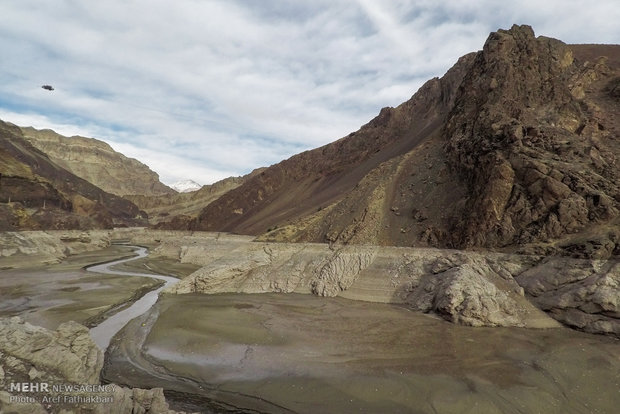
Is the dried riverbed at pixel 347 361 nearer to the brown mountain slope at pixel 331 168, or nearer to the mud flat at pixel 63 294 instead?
the mud flat at pixel 63 294

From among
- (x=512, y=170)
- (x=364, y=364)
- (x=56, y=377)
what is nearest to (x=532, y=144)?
(x=512, y=170)

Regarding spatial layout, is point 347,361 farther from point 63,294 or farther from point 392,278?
point 63,294

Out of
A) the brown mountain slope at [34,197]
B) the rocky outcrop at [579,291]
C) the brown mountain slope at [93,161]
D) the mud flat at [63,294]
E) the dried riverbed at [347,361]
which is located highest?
the brown mountain slope at [93,161]

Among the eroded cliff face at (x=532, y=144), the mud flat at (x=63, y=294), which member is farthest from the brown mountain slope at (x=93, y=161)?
the eroded cliff face at (x=532, y=144)

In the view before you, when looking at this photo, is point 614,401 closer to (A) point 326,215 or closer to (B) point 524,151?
(B) point 524,151

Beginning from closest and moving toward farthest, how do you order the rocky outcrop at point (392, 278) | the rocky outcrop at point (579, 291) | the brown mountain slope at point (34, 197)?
the rocky outcrop at point (579, 291) < the rocky outcrop at point (392, 278) < the brown mountain slope at point (34, 197)

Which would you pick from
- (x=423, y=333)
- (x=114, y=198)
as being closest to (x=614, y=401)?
(x=423, y=333)

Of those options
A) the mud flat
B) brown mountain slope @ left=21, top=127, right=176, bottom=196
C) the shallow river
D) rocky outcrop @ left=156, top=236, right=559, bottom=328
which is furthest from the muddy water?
brown mountain slope @ left=21, top=127, right=176, bottom=196
